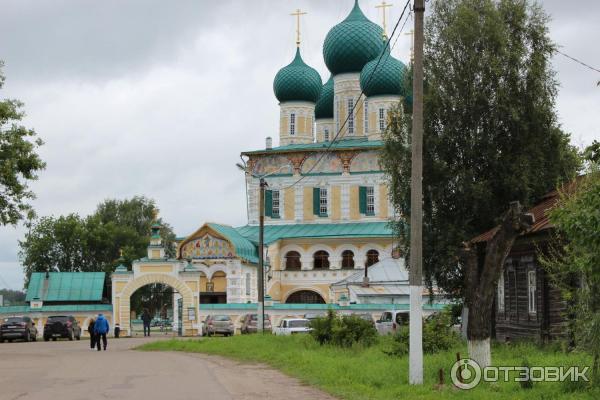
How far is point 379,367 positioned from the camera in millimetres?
18922

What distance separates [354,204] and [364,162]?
2650mm

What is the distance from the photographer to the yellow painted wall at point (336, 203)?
60375 millimetres

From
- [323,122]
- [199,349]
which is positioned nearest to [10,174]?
[199,349]

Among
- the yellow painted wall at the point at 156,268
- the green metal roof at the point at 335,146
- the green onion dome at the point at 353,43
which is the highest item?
the green onion dome at the point at 353,43

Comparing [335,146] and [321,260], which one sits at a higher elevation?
[335,146]

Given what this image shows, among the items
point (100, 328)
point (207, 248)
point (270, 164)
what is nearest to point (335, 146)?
point (270, 164)

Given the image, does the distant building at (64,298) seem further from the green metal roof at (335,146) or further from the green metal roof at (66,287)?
the green metal roof at (335,146)

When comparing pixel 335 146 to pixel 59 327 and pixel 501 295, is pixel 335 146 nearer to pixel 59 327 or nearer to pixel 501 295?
pixel 59 327

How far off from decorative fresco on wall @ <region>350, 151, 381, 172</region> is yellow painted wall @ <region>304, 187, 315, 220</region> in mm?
3101

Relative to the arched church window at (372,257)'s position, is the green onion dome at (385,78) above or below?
above

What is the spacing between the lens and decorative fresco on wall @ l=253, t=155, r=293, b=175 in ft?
202

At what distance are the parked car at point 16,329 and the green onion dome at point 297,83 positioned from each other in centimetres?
2398

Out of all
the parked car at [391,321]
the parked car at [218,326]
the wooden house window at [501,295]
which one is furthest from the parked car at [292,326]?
the wooden house window at [501,295]

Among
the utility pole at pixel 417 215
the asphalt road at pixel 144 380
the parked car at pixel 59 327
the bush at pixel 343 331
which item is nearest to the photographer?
the asphalt road at pixel 144 380
